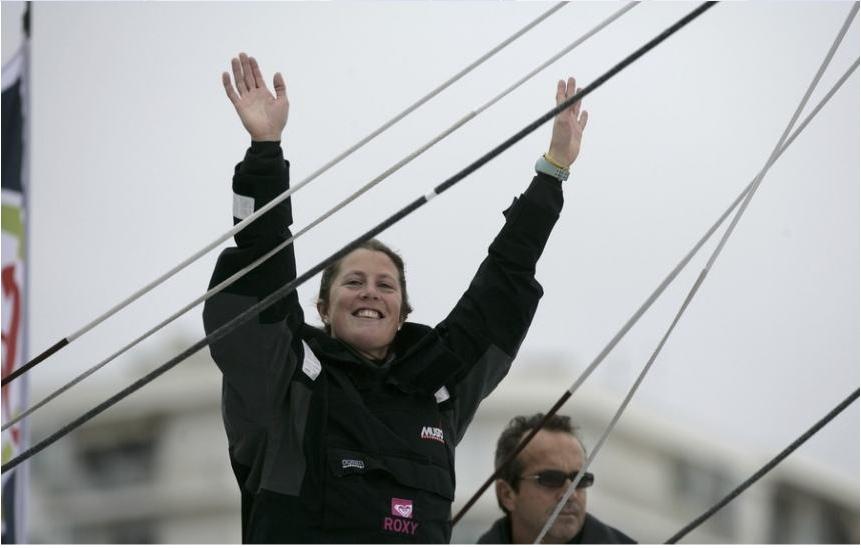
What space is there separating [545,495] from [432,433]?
104 centimetres

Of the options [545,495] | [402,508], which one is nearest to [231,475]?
[545,495]

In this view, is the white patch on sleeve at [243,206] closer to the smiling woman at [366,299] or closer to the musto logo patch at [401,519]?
the smiling woman at [366,299]

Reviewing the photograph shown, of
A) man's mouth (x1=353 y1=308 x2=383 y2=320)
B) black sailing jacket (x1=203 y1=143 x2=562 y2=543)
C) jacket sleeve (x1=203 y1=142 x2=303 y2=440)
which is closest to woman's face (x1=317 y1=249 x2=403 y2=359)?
man's mouth (x1=353 y1=308 x2=383 y2=320)

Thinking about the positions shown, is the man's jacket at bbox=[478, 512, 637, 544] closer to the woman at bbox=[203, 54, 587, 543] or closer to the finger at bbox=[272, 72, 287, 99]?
the woman at bbox=[203, 54, 587, 543]

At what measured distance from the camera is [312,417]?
4.84 m

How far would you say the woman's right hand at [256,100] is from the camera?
4914 mm

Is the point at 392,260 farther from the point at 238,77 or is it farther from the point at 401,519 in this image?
the point at 401,519

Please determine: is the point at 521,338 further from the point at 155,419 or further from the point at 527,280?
the point at 155,419

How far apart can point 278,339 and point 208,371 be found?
36684 millimetres

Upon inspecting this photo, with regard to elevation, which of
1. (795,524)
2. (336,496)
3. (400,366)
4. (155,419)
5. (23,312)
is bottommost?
(336,496)

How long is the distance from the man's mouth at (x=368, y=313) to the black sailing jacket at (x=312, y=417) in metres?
0.14

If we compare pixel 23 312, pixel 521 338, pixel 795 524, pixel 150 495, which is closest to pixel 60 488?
pixel 150 495

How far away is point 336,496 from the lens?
4730 mm

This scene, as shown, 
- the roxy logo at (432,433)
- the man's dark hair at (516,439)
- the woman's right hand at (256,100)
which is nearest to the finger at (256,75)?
the woman's right hand at (256,100)
